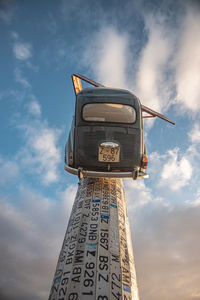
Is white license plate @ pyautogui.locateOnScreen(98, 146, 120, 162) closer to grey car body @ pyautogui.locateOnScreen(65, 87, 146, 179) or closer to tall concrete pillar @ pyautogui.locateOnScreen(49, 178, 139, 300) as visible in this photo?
grey car body @ pyautogui.locateOnScreen(65, 87, 146, 179)

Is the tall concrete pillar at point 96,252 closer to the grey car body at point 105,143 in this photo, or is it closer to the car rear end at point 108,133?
the grey car body at point 105,143

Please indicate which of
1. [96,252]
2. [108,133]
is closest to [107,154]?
[108,133]

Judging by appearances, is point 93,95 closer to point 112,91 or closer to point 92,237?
point 112,91

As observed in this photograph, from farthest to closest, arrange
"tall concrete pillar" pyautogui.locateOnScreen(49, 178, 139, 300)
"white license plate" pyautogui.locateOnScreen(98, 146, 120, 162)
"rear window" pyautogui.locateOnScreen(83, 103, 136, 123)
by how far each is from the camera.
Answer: "rear window" pyautogui.locateOnScreen(83, 103, 136, 123)
"white license plate" pyautogui.locateOnScreen(98, 146, 120, 162)
"tall concrete pillar" pyautogui.locateOnScreen(49, 178, 139, 300)

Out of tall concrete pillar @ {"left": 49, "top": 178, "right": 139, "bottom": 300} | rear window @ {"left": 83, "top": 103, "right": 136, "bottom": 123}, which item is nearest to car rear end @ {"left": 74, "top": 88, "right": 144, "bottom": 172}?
rear window @ {"left": 83, "top": 103, "right": 136, "bottom": 123}

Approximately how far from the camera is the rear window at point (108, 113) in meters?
8.70

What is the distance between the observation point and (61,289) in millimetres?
5922

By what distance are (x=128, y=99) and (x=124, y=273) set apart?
7233 millimetres

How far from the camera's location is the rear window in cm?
870

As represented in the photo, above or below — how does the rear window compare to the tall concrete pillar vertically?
above

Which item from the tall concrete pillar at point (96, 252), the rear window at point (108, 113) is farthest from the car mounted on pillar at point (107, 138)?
the tall concrete pillar at point (96, 252)

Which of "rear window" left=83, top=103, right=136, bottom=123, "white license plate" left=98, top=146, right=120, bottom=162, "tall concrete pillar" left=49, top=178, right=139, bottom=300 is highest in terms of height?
"rear window" left=83, top=103, right=136, bottom=123

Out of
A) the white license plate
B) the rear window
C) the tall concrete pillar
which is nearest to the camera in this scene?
the tall concrete pillar

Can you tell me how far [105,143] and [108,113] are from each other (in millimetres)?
1556
